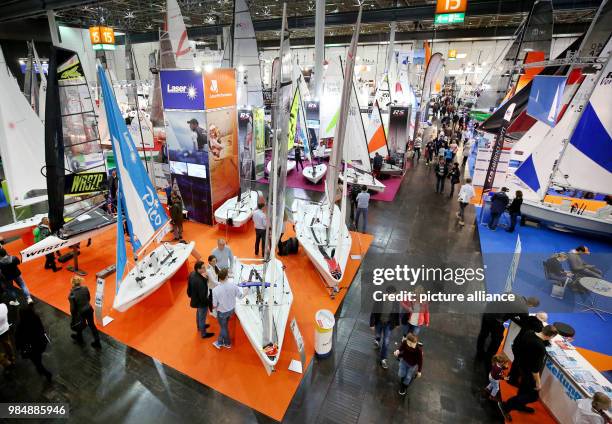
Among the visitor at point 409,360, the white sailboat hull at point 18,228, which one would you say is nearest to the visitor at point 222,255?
the visitor at point 409,360

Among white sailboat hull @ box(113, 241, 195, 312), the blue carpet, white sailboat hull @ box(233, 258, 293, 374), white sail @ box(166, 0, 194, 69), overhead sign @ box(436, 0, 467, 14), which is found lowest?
the blue carpet

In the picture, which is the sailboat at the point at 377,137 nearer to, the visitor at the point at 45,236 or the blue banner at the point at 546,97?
the blue banner at the point at 546,97

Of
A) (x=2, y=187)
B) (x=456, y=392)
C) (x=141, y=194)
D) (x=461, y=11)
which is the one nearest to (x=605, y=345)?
(x=456, y=392)

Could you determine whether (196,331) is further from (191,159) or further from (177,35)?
(177,35)

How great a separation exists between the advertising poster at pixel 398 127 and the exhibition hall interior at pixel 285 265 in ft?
5.27

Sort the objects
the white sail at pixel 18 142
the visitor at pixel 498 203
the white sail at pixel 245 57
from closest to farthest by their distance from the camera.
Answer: the white sail at pixel 18 142 < the visitor at pixel 498 203 < the white sail at pixel 245 57

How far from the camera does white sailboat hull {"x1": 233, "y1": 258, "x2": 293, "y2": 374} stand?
387cm

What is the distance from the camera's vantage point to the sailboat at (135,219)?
3.71 meters

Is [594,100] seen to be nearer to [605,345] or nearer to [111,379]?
[605,345]

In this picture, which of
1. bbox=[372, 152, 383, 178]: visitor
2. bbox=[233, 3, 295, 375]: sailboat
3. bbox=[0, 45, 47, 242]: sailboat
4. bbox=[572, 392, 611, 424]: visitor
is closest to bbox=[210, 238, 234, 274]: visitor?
bbox=[233, 3, 295, 375]: sailboat

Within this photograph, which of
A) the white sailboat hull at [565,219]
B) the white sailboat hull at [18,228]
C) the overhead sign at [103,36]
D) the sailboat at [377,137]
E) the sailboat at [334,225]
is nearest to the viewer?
the sailboat at [334,225]

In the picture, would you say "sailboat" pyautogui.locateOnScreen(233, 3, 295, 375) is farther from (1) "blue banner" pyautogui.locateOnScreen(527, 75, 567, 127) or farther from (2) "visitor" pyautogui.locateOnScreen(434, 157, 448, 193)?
(2) "visitor" pyautogui.locateOnScreen(434, 157, 448, 193)

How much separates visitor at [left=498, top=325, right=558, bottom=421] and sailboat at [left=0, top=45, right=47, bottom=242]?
8371 mm

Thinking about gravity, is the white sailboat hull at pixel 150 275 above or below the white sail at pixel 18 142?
below
